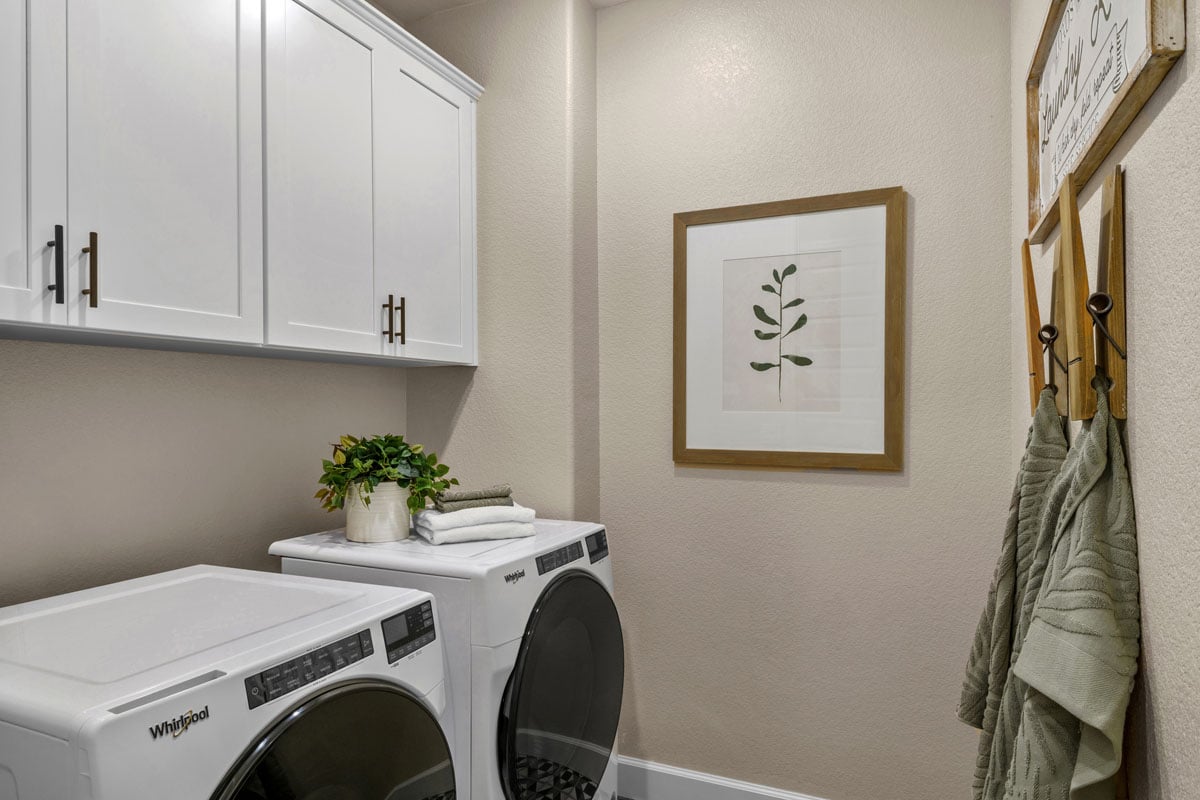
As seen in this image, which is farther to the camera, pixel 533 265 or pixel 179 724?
pixel 533 265

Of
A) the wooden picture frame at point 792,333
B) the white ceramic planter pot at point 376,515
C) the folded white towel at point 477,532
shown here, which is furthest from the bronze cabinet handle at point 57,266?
the wooden picture frame at point 792,333

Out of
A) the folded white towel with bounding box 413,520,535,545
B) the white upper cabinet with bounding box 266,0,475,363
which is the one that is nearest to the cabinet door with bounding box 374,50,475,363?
the white upper cabinet with bounding box 266,0,475,363

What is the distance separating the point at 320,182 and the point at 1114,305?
1.60 metres

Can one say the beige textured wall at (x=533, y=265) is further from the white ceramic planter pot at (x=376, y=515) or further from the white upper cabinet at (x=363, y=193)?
the white ceramic planter pot at (x=376, y=515)

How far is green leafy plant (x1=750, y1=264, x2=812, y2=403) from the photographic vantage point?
2.22 meters

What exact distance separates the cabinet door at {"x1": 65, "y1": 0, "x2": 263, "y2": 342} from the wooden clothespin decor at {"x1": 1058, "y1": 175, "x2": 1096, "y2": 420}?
57.8 inches

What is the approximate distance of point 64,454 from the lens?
155 cm

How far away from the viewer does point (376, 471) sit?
1.87 m

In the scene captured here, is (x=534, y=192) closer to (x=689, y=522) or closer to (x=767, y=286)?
(x=767, y=286)

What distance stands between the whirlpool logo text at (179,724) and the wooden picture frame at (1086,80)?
4.29 ft

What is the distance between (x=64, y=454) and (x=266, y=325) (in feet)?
1.58

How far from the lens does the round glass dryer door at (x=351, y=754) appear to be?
100 cm

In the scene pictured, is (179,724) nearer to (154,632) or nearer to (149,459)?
(154,632)

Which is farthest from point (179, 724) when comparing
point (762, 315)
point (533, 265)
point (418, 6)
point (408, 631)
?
point (418, 6)
